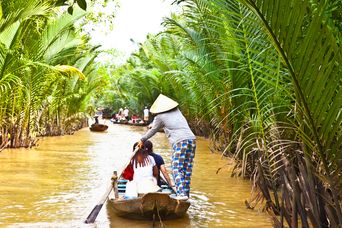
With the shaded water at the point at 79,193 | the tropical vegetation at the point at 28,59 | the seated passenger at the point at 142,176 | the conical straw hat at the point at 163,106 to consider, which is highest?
the tropical vegetation at the point at 28,59

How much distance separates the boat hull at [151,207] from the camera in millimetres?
5648

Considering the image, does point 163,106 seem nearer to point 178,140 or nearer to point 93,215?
point 178,140

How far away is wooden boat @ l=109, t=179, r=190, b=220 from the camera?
222 inches

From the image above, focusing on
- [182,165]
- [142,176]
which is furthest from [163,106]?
[142,176]

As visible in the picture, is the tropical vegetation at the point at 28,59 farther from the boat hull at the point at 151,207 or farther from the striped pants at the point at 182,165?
the boat hull at the point at 151,207

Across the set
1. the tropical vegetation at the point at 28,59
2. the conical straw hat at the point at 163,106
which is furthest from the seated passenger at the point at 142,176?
the tropical vegetation at the point at 28,59

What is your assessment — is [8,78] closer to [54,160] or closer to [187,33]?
[54,160]

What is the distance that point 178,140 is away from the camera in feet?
20.6

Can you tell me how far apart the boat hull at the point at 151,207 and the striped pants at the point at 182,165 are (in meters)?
0.31

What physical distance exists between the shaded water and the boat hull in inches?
4.5

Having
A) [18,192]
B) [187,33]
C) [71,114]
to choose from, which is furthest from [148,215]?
[71,114]

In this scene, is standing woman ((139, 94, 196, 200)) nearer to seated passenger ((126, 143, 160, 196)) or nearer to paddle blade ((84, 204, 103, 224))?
seated passenger ((126, 143, 160, 196))

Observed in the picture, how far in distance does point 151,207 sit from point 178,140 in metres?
0.96

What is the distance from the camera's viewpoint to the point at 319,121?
273 centimetres
